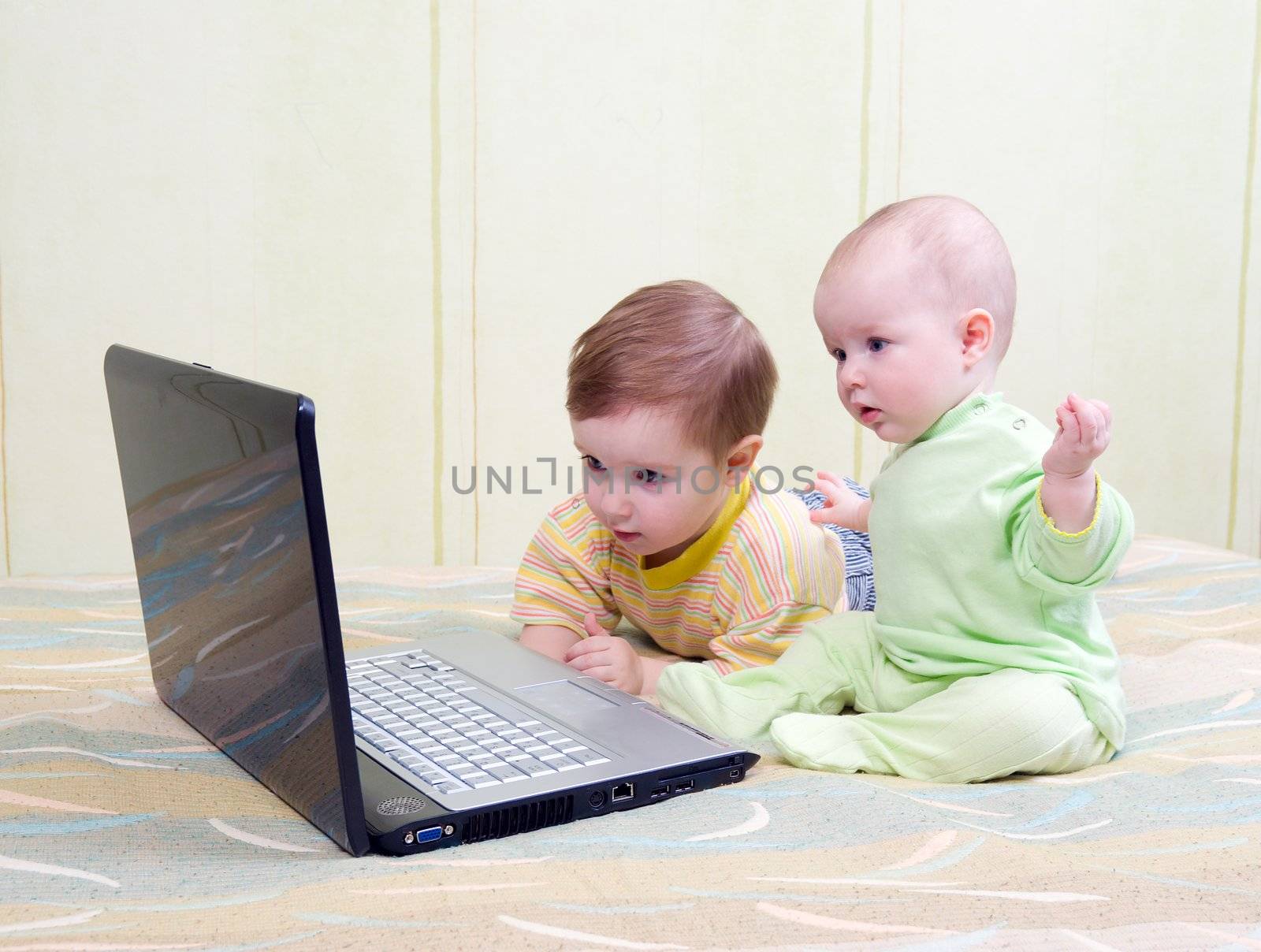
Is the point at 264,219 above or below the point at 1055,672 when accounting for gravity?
above

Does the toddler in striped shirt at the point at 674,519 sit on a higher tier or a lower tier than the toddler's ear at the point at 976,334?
lower

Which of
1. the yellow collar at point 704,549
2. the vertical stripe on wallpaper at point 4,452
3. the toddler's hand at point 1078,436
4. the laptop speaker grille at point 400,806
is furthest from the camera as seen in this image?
the vertical stripe on wallpaper at point 4,452

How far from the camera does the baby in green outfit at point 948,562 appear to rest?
3.09ft

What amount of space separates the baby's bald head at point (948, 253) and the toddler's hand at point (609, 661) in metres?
0.41

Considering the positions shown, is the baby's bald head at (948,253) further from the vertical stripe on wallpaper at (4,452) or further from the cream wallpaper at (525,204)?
the vertical stripe on wallpaper at (4,452)

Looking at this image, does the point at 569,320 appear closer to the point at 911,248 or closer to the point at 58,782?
the point at 911,248

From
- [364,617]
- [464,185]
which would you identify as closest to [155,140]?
[464,185]

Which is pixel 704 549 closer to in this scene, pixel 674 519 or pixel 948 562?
pixel 674 519

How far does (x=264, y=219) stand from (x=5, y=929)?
1.73 meters

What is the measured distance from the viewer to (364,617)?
1331 mm

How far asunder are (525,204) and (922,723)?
1.52m

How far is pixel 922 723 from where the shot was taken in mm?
965

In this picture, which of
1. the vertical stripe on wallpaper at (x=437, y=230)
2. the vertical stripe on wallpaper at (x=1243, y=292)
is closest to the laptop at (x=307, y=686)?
the vertical stripe on wallpaper at (x=437, y=230)

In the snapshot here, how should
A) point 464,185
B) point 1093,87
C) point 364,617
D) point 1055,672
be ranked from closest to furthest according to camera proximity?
point 1055,672 < point 364,617 < point 464,185 < point 1093,87
